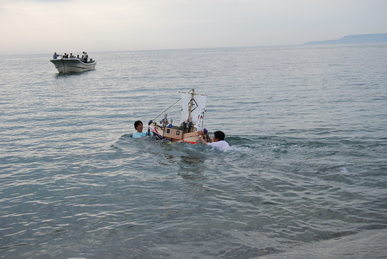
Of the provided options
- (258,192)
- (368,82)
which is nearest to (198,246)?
(258,192)

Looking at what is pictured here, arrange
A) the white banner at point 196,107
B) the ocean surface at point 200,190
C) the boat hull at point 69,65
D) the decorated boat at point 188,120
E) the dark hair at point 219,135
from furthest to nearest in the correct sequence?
1. the boat hull at point 69,65
2. the white banner at point 196,107
3. the decorated boat at point 188,120
4. the dark hair at point 219,135
5. the ocean surface at point 200,190

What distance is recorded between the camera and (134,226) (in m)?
8.33

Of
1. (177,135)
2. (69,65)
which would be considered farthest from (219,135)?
(69,65)

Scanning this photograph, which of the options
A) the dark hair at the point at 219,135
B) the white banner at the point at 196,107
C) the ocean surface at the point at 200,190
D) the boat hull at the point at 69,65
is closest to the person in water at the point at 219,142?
the dark hair at the point at 219,135

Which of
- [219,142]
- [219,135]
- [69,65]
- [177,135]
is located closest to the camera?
[219,142]

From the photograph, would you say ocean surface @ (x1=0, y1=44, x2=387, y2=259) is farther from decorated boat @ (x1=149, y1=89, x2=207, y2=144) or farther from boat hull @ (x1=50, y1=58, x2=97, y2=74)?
boat hull @ (x1=50, y1=58, x2=97, y2=74)

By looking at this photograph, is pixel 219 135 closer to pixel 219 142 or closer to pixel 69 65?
pixel 219 142

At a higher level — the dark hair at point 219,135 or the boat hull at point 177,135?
the dark hair at point 219,135

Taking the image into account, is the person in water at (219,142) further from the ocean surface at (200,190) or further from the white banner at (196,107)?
the white banner at (196,107)

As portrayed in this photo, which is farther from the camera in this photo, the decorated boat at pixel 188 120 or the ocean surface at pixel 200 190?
the decorated boat at pixel 188 120

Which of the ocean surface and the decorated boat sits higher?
the decorated boat

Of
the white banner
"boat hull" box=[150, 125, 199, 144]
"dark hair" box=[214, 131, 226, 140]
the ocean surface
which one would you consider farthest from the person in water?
the white banner

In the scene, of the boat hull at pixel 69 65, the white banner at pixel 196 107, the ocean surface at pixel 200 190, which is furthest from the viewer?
the boat hull at pixel 69 65

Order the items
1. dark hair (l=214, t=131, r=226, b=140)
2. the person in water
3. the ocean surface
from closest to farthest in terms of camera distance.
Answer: the ocean surface → the person in water → dark hair (l=214, t=131, r=226, b=140)
